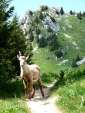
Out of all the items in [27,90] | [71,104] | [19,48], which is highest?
[71,104]

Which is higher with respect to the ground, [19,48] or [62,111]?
[62,111]

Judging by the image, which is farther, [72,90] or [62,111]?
[72,90]

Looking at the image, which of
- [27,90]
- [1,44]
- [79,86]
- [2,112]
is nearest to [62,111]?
[2,112]

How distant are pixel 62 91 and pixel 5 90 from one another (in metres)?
7.79

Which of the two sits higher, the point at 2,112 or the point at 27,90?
the point at 2,112

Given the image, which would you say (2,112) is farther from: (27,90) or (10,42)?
(10,42)

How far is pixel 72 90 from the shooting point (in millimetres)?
22984

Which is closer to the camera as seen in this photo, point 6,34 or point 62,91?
point 62,91

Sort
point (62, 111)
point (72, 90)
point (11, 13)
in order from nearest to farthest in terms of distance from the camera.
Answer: point (62, 111) → point (72, 90) → point (11, 13)

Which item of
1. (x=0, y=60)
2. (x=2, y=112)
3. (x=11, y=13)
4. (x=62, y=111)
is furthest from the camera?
(x=11, y=13)

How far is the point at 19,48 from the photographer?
48562 millimetres

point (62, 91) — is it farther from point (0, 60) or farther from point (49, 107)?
point (0, 60)

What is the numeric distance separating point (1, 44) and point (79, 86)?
1085cm

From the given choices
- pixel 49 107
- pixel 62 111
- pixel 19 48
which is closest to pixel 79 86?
pixel 49 107
